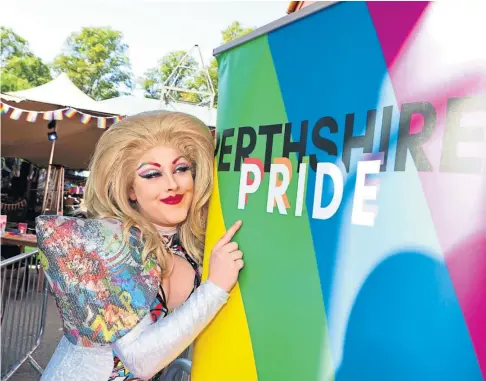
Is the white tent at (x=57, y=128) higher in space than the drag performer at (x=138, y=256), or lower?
higher

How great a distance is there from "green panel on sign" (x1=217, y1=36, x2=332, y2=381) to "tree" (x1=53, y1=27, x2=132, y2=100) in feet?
77.0

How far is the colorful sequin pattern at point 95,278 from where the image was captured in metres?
1.40

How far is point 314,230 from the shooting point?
1.10 meters

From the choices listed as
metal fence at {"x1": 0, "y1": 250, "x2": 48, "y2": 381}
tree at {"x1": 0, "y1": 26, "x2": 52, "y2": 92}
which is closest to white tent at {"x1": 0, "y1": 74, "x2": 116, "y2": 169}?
metal fence at {"x1": 0, "y1": 250, "x2": 48, "y2": 381}

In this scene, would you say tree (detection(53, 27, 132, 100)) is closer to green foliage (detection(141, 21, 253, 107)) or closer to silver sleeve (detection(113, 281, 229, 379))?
green foliage (detection(141, 21, 253, 107))

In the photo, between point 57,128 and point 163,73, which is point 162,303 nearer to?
point 57,128

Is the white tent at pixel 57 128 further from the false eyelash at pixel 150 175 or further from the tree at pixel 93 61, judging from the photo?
the tree at pixel 93 61

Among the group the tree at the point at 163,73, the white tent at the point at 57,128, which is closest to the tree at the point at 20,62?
the tree at the point at 163,73

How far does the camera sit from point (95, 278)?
142 centimetres

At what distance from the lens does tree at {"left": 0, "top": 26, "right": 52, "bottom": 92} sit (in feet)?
74.8

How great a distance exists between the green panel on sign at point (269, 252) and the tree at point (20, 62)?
2231 cm

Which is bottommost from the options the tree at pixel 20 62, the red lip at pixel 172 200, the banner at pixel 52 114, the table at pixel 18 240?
the table at pixel 18 240

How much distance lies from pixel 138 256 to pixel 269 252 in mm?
429

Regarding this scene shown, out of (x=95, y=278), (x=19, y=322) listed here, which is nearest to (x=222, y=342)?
(x=95, y=278)
